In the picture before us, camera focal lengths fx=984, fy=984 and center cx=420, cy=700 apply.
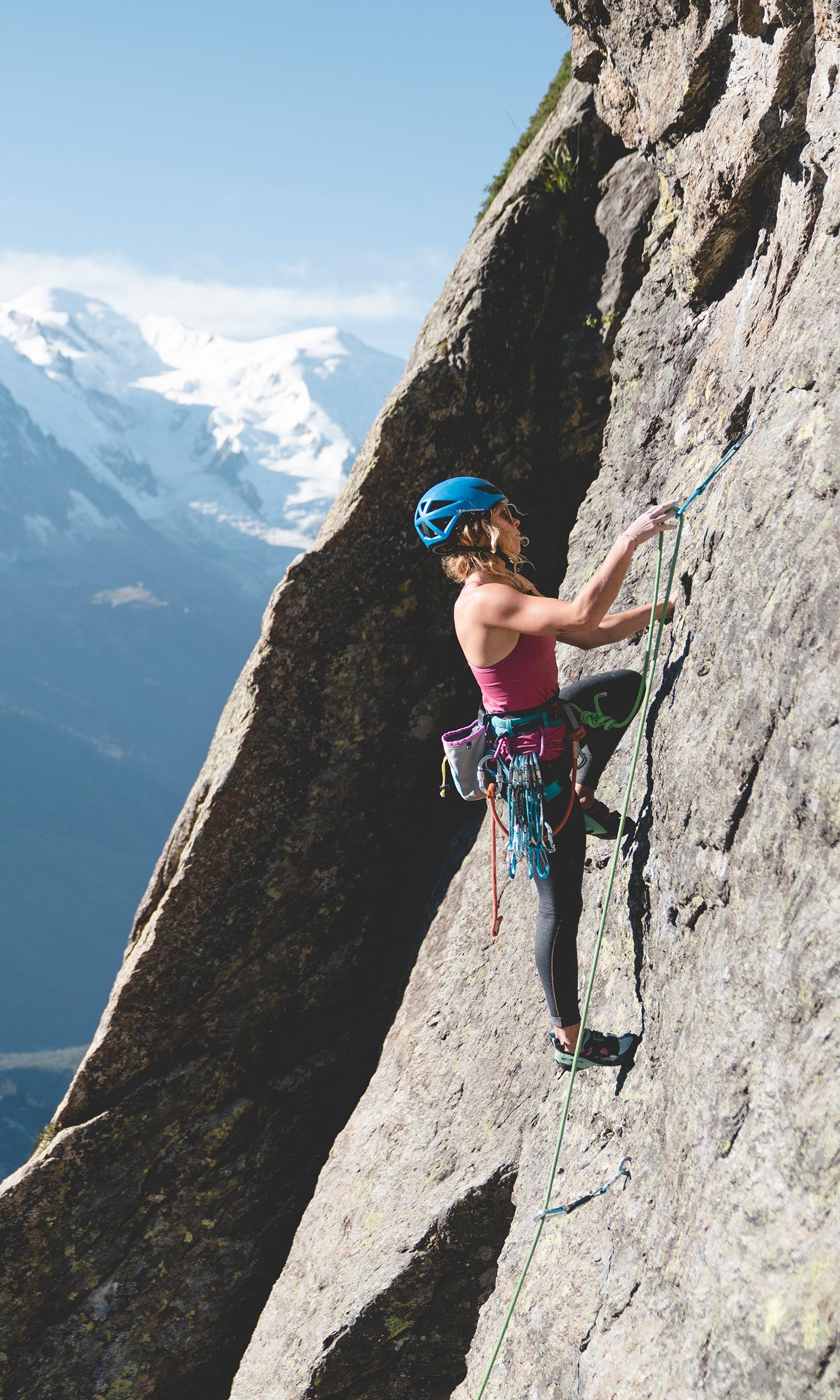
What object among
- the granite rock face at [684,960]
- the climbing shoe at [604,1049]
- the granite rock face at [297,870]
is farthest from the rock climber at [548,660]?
the granite rock face at [297,870]

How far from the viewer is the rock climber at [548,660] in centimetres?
644

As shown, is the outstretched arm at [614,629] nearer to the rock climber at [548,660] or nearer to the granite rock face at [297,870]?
Result: the rock climber at [548,660]

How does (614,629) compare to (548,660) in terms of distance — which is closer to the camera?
(548,660)

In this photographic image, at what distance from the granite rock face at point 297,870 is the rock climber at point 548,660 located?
406cm

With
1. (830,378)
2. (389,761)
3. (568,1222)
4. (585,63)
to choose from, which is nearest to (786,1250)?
(568,1222)

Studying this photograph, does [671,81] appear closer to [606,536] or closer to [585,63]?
[585,63]

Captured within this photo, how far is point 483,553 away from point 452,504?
0.40 m

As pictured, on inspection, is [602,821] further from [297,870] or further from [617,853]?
[297,870]

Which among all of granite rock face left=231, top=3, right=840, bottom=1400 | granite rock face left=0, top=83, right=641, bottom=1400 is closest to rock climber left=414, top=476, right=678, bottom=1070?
granite rock face left=231, top=3, right=840, bottom=1400

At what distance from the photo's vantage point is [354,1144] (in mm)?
10570

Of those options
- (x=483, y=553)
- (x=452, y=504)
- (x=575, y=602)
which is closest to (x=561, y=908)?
(x=575, y=602)

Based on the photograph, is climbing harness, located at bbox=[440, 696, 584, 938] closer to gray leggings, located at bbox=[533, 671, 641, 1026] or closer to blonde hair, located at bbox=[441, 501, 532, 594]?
gray leggings, located at bbox=[533, 671, 641, 1026]

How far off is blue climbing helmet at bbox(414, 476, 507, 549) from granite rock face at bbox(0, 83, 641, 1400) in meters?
4.38

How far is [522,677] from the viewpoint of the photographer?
6.99 meters
